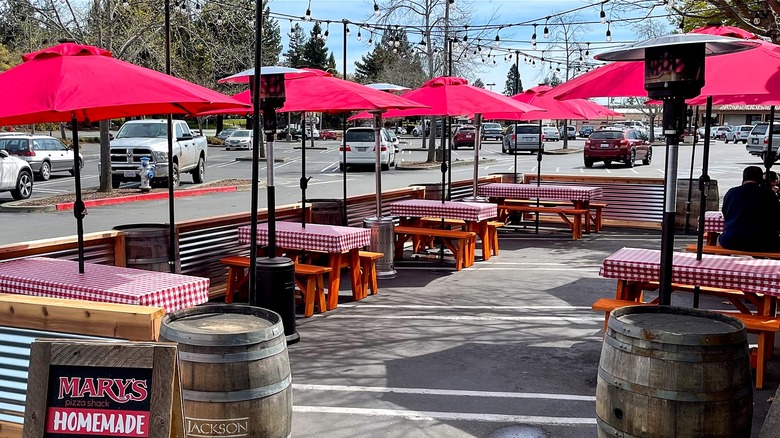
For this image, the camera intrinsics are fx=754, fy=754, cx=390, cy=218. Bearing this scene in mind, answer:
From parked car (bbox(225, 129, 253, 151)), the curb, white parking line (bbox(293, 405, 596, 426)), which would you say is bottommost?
white parking line (bbox(293, 405, 596, 426))

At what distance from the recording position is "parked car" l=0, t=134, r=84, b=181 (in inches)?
944

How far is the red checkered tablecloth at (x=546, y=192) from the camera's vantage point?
13547mm

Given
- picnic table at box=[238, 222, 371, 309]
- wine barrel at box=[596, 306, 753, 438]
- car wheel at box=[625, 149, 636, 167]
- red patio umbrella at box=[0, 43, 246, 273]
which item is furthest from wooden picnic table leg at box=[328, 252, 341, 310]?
car wheel at box=[625, 149, 636, 167]

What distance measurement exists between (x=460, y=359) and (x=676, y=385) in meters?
2.95

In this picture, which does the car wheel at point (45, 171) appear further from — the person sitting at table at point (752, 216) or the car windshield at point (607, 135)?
the car windshield at point (607, 135)

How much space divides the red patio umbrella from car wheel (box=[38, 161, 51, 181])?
21017 millimetres

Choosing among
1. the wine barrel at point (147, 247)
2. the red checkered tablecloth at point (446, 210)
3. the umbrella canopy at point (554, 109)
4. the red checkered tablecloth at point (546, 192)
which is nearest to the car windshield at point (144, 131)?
the red checkered tablecloth at point (546, 192)

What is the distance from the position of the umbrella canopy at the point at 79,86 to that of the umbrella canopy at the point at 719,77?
313cm

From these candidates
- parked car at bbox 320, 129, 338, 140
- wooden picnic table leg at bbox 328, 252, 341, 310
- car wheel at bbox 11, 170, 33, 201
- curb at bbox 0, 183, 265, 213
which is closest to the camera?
wooden picnic table leg at bbox 328, 252, 341, 310

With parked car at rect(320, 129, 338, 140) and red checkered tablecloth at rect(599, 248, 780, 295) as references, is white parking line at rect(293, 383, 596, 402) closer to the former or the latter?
red checkered tablecloth at rect(599, 248, 780, 295)

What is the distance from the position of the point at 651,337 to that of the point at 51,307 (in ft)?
10.4

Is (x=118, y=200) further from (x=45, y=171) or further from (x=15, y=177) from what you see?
(x=45, y=171)

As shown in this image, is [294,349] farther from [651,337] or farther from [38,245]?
[651,337]

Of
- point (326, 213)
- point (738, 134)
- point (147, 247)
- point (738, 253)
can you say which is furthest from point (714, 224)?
point (738, 134)
